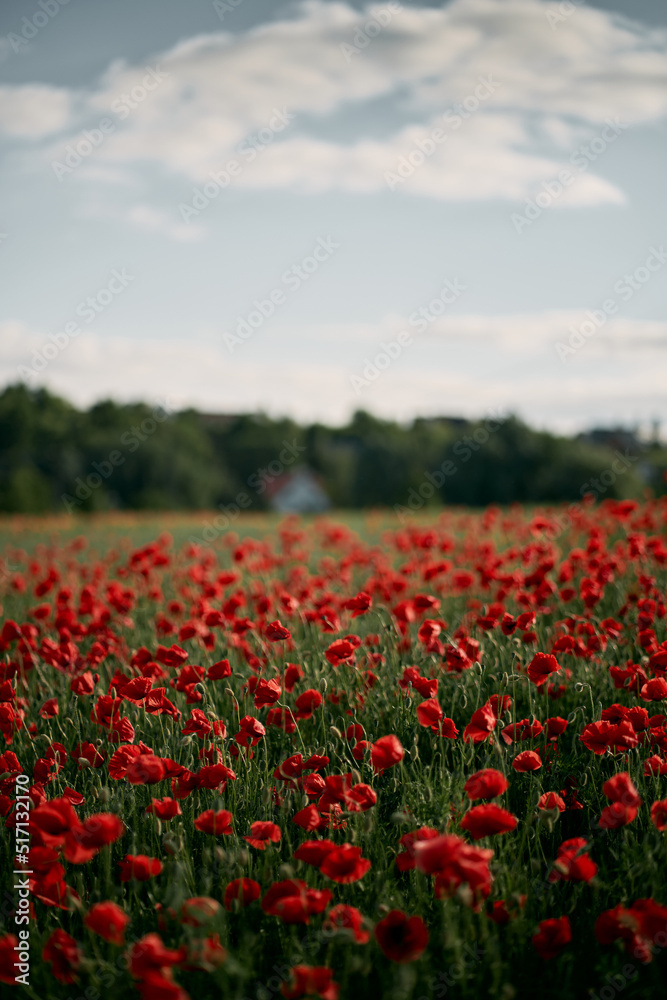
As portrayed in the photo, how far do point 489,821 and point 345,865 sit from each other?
0.38 meters

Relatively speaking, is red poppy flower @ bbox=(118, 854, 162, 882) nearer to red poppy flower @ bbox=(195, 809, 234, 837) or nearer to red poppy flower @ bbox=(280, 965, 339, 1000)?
red poppy flower @ bbox=(195, 809, 234, 837)

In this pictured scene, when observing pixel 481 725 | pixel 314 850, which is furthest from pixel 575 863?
pixel 314 850

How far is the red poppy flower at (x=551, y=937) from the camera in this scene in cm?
171

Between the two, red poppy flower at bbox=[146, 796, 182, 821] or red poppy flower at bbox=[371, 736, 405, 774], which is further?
red poppy flower at bbox=[146, 796, 182, 821]

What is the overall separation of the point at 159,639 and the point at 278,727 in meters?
1.85

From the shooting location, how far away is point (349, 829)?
2314 millimetres

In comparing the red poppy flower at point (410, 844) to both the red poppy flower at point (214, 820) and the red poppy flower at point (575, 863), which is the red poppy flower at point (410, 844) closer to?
the red poppy flower at point (575, 863)

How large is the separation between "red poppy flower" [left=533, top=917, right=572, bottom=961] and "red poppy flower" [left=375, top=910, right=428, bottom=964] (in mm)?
357

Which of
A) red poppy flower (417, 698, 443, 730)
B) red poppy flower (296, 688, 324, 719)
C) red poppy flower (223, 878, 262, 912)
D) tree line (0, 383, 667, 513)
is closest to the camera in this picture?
red poppy flower (223, 878, 262, 912)

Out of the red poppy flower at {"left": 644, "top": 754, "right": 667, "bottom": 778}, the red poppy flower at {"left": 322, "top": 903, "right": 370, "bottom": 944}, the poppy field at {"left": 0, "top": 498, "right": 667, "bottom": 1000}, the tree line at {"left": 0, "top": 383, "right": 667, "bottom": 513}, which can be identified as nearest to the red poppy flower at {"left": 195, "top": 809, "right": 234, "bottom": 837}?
the poppy field at {"left": 0, "top": 498, "right": 667, "bottom": 1000}

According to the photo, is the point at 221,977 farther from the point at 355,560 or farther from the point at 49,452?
the point at 49,452

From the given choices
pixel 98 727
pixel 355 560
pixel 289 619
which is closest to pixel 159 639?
pixel 289 619

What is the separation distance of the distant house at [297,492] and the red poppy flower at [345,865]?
175 feet

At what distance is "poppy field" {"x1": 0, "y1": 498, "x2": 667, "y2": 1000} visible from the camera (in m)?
1.68
